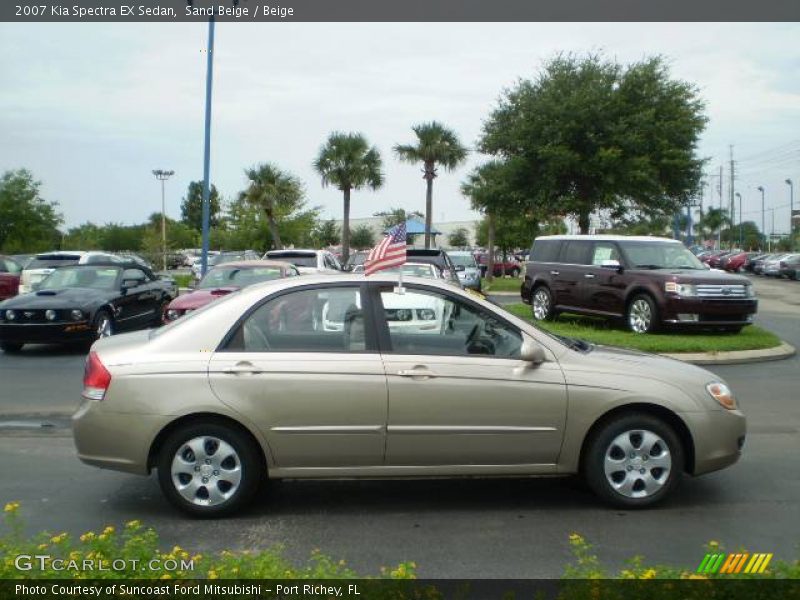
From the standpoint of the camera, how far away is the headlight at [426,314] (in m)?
5.83

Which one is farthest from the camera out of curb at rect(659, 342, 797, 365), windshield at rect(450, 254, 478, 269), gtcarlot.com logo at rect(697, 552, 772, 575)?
windshield at rect(450, 254, 478, 269)

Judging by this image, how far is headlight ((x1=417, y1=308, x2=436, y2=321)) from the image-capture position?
5.83 meters

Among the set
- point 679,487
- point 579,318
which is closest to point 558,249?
point 579,318

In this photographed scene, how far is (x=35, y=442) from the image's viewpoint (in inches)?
312

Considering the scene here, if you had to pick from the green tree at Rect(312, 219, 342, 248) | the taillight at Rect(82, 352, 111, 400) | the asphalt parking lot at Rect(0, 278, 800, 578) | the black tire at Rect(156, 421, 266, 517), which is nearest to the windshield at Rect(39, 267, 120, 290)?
the asphalt parking lot at Rect(0, 278, 800, 578)

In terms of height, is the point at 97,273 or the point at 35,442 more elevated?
the point at 97,273

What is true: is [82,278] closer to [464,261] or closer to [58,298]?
[58,298]

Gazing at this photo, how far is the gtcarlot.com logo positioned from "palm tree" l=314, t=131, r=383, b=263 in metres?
37.6

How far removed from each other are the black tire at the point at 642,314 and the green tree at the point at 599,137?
1166 cm

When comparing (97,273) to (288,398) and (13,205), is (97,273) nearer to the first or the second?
(288,398)

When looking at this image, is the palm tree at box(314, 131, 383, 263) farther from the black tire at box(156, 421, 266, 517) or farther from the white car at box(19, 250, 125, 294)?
the black tire at box(156, 421, 266, 517)

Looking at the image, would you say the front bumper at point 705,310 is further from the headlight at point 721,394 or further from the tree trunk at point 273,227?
the tree trunk at point 273,227

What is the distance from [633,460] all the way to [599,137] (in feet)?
74.1

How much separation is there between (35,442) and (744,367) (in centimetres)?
995
